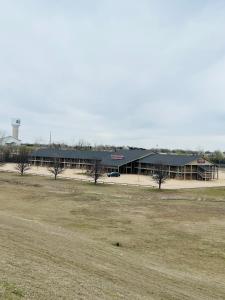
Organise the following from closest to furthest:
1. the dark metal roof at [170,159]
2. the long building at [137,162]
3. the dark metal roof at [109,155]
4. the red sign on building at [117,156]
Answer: the dark metal roof at [170,159] → the long building at [137,162] → the dark metal roof at [109,155] → the red sign on building at [117,156]

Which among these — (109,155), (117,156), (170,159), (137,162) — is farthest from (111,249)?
(109,155)

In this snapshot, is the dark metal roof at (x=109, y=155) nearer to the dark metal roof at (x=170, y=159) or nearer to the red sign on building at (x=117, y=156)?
the red sign on building at (x=117, y=156)

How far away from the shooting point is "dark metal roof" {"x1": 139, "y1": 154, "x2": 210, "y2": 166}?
8574 centimetres

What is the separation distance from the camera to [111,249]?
70.4 ft

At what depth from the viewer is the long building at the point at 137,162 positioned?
85.9 meters

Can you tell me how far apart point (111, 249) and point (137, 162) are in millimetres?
75186

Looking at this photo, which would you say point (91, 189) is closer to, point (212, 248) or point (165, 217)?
point (165, 217)

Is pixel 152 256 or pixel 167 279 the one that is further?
pixel 152 256

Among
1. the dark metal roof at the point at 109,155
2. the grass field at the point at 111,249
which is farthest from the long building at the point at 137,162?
the grass field at the point at 111,249

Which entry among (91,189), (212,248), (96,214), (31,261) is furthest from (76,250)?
(91,189)

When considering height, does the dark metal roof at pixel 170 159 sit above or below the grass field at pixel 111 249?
above

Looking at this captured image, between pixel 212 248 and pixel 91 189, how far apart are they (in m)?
35.0

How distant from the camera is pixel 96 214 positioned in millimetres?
36750

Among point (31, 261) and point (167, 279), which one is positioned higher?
point (31, 261)
